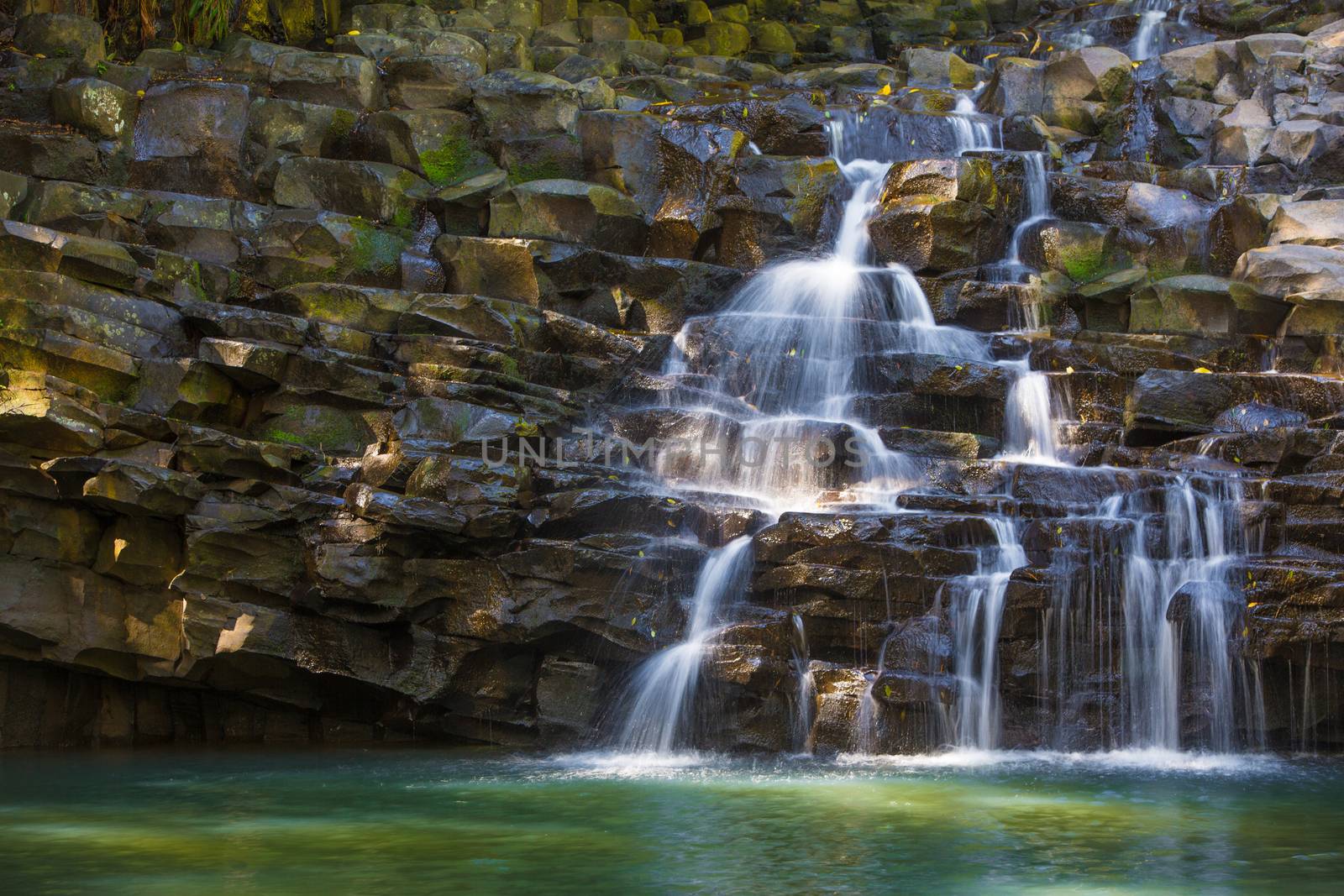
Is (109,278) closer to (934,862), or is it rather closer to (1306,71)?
(934,862)

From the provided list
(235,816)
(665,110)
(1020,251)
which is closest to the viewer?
(235,816)

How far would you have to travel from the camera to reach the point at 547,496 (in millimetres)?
11070

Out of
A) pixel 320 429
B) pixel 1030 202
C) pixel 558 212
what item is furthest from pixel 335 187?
pixel 1030 202

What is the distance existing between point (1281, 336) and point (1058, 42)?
10474mm

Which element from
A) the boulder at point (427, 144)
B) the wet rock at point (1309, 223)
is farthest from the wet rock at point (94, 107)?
the wet rock at point (1309, 223)

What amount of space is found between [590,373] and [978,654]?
5.33 m

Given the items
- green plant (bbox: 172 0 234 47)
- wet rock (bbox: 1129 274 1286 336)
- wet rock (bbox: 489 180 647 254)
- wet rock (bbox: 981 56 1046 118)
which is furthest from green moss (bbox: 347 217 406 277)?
wet rock (bbox: 981 56 1046 118)

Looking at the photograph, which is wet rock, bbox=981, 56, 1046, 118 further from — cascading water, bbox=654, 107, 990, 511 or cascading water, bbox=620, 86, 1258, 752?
cascading water, bbox=654, 107, 990, 511

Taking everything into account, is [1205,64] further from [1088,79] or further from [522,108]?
[522,108]

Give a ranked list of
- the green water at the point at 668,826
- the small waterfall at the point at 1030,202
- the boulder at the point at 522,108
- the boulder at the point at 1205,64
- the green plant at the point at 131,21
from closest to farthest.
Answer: the green water at the point at 668,826, the small waterfall at the point at 1030,202, the boulder at the point at 522,108, the green plant at the point at 131,21, the boulder at the point at 1205,64

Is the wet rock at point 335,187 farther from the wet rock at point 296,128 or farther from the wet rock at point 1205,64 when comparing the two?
the wet rock at point 1205,64

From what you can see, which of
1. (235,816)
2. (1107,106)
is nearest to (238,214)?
(235,816)

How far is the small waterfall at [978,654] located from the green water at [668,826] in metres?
0.37

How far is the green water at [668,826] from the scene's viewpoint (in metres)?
6.17
